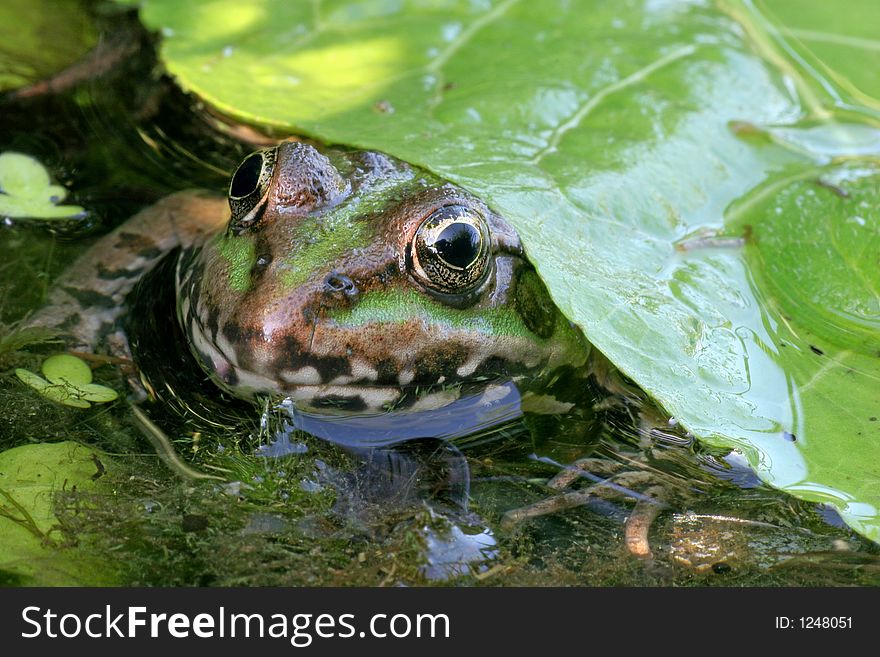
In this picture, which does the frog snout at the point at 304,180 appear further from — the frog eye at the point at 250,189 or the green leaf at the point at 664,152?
the green leaf at the point at 664,152

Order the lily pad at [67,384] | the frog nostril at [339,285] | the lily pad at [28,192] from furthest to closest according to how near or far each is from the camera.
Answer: the lily pad at [28,192]
the lily pad at [67,384]
the frog nostril at [339,285]

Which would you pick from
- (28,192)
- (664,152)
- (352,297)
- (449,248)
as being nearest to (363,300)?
(352,297)

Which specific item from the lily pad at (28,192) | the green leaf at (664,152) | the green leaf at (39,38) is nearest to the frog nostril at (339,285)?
the green leaf at (664,152)

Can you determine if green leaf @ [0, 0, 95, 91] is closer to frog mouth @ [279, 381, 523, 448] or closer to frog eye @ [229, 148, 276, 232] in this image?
frog eye @ [229, 148, 276, 232]

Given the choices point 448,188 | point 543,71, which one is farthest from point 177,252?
point 543,71

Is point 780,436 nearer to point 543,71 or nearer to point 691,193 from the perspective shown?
point 691,193

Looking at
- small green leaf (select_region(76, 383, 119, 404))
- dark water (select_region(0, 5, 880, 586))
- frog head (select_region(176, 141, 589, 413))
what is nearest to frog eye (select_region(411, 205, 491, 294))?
frog head (select_region(176, 141, 589, 413))

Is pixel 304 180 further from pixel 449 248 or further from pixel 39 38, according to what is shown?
pixel 39 38
